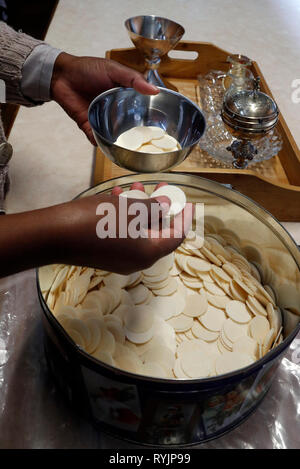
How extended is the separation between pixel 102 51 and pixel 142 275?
114cm

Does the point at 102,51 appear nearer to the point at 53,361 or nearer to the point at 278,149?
the point at 278,149

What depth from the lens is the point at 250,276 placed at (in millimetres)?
734

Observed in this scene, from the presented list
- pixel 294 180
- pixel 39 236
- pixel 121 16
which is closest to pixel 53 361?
pixel 39 236

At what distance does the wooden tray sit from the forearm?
419mm

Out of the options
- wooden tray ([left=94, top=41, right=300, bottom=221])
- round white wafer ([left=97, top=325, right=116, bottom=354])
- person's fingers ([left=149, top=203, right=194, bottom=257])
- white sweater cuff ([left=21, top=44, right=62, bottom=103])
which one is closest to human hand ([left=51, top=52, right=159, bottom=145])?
white sweater cuff ([left=21, top=44, right=62, bottom=103])

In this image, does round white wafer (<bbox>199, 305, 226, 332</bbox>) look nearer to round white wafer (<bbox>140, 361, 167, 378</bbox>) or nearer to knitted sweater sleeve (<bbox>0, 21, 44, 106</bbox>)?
round white wafer (<bbox>140, 361, 167, 378</bbox>)

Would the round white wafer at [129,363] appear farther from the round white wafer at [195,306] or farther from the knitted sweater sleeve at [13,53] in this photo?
the knitted sweater sleeve at [13,53]

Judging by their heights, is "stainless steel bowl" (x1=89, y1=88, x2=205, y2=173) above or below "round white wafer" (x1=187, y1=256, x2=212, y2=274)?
above

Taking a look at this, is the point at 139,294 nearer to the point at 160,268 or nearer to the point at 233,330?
the point at 160,268

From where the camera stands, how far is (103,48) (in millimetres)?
1498

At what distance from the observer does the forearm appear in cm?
45

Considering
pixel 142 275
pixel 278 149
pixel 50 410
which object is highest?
pixel 278 149

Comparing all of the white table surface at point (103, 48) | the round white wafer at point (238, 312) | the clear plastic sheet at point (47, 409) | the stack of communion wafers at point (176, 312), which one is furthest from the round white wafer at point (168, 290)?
the white table surface at point (103, 48)

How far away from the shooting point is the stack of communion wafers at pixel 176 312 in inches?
22.9
